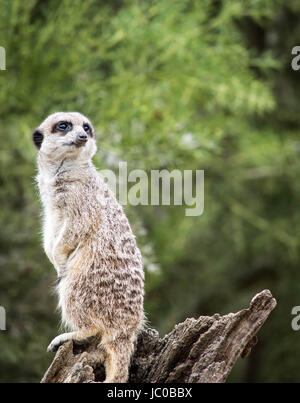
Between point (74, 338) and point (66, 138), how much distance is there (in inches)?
41.7

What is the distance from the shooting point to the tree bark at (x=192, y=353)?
3.29 metres

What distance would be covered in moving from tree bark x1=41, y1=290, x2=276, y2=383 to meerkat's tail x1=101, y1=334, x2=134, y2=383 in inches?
2.3

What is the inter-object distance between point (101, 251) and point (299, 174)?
22.1 ft

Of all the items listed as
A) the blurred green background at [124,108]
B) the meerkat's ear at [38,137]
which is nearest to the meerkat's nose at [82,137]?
the meerkat's ear at [38,137]

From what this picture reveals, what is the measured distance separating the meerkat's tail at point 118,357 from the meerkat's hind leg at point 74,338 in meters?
0.08

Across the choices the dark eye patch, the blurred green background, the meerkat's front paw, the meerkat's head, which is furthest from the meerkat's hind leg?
the blurred green background

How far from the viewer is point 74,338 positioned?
143 inches

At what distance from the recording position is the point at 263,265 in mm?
11516

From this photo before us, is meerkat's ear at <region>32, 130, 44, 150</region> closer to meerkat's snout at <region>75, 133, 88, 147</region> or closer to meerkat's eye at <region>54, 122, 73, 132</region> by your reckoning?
meerkat's eye at <region>54, 122, 73, 132</region>

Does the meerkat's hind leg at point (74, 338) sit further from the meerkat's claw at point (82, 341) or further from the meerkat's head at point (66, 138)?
the meerkat's head at point (66, 138)

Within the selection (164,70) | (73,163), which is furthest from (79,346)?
(164,70)

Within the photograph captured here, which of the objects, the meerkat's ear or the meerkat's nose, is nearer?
the meerkat's nose

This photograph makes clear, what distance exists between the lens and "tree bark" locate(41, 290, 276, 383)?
329cm

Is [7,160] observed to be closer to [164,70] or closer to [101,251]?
[164,70]
